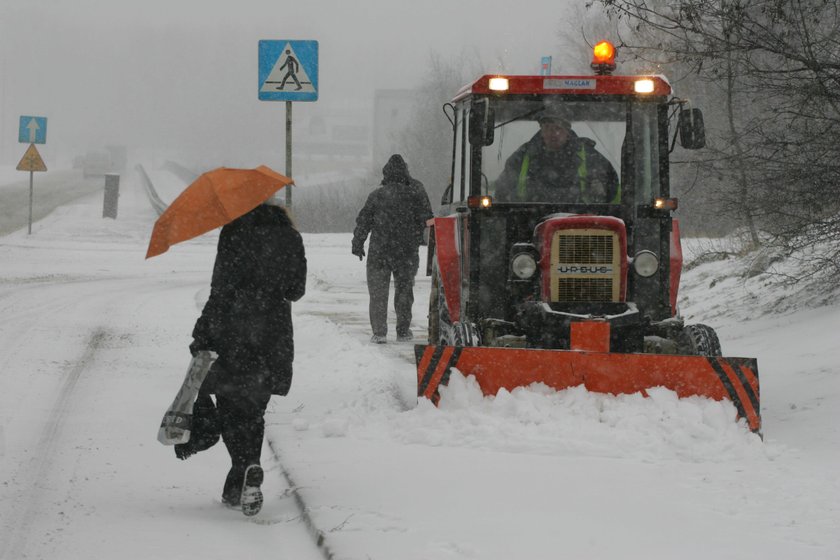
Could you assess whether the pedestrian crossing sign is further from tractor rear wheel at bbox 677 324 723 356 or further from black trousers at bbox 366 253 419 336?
tractor rear wheel at bbox 677 324 723 356

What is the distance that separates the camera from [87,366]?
980 cm

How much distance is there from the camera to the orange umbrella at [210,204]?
529cm

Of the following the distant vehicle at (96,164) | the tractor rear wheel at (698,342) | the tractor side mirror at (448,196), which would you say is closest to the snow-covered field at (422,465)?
the tractor rear wheel at (698,342)

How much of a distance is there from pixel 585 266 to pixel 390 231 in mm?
4479

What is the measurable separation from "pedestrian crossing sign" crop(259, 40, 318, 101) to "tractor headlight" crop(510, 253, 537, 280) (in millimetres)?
4471

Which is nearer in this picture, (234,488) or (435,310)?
(234,488)

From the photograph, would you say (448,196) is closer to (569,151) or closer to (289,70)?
(569,151)

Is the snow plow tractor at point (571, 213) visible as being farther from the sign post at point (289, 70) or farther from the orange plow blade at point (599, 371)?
the sign post at point (289, 70)

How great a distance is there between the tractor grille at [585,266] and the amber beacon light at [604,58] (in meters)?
1.50

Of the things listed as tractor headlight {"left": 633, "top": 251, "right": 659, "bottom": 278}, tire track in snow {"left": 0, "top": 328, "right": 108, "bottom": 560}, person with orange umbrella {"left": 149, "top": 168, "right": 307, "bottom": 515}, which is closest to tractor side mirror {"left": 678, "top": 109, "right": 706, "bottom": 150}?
tractor headlight {"left": 633, "top": 251, "right": 659, "bottom": 278}

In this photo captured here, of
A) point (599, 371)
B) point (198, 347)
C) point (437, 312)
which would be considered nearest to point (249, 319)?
point (198, 347)

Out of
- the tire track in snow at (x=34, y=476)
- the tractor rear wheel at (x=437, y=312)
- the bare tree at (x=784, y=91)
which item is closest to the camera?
the tire track in snow at (x=34, y=476)

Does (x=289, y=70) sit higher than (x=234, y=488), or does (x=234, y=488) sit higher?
(x=289, y=70)

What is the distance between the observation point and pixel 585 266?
765 centimetres
